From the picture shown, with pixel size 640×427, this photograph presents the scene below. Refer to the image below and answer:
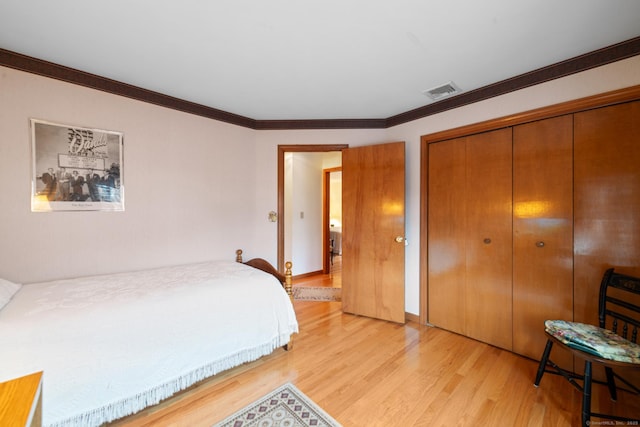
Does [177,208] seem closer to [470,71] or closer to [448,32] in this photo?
[448,32]

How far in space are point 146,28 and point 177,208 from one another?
1625 millimetres

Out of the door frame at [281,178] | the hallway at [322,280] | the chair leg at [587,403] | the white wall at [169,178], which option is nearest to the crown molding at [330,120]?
the white wall at [169,178]

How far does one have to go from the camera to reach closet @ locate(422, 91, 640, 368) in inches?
71.7

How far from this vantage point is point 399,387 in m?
1.84

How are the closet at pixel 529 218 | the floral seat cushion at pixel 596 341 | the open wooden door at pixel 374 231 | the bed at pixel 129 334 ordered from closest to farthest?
1. the bed at pixel 129 334
2. the floral seat cushion at pixel 596 341
3. the closet at pixel 529 218
4. the open wooden door at pixel 374 231

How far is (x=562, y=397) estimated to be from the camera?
1738 mm

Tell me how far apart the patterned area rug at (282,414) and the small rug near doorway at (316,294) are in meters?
1.98

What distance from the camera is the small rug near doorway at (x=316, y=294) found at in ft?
12.3

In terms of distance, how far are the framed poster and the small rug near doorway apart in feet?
8.18

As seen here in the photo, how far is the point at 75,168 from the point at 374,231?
292cm

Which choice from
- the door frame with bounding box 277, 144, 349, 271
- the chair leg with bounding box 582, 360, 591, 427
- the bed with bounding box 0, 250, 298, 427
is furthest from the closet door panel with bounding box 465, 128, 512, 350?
the bed with bounding box 0, 250, 298, 427

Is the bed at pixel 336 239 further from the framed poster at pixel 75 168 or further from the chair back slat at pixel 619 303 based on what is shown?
the chair back slat at pixel 619 303

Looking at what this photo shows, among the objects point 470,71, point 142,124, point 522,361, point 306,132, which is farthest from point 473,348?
point 142,124

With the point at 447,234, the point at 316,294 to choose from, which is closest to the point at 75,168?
the point at 316,294
